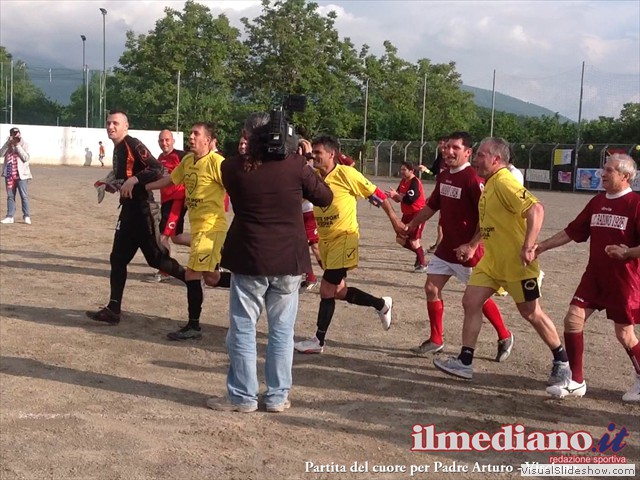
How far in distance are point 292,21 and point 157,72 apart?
12.4 metres

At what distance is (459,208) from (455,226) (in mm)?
157

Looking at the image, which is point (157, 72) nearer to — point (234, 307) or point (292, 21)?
point (292, 21)

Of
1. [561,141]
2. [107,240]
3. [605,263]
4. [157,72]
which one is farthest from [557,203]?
[157,72]

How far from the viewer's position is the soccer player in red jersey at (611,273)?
5.41 metres

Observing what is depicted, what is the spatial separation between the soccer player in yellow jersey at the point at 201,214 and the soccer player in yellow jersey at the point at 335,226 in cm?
93

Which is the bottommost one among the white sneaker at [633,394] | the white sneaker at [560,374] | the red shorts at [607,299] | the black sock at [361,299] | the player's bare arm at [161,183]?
the white sneaker at [633,394]

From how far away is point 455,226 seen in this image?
21.2 ft

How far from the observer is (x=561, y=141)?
146 ft

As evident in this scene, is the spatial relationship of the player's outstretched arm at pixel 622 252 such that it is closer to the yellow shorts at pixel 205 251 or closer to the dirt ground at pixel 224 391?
the dirt ground at pixel 224 391

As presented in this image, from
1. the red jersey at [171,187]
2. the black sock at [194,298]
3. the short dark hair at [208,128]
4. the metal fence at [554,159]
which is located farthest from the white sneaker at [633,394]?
the metal fence at [554,159]

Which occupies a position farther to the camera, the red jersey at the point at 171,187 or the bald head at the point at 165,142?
the bald head at the point at 165,142

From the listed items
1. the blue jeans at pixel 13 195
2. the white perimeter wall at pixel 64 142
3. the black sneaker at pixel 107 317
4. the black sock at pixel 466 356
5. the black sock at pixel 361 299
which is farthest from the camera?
the white perimeter wall at pixel 64 142

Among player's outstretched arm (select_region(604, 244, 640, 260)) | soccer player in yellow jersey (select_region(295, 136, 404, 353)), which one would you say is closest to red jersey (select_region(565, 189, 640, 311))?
player's outstretched arm (select_region(604, 244, 640, 260))

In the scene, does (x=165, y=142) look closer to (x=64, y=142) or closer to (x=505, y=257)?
(x=505, y=257)
